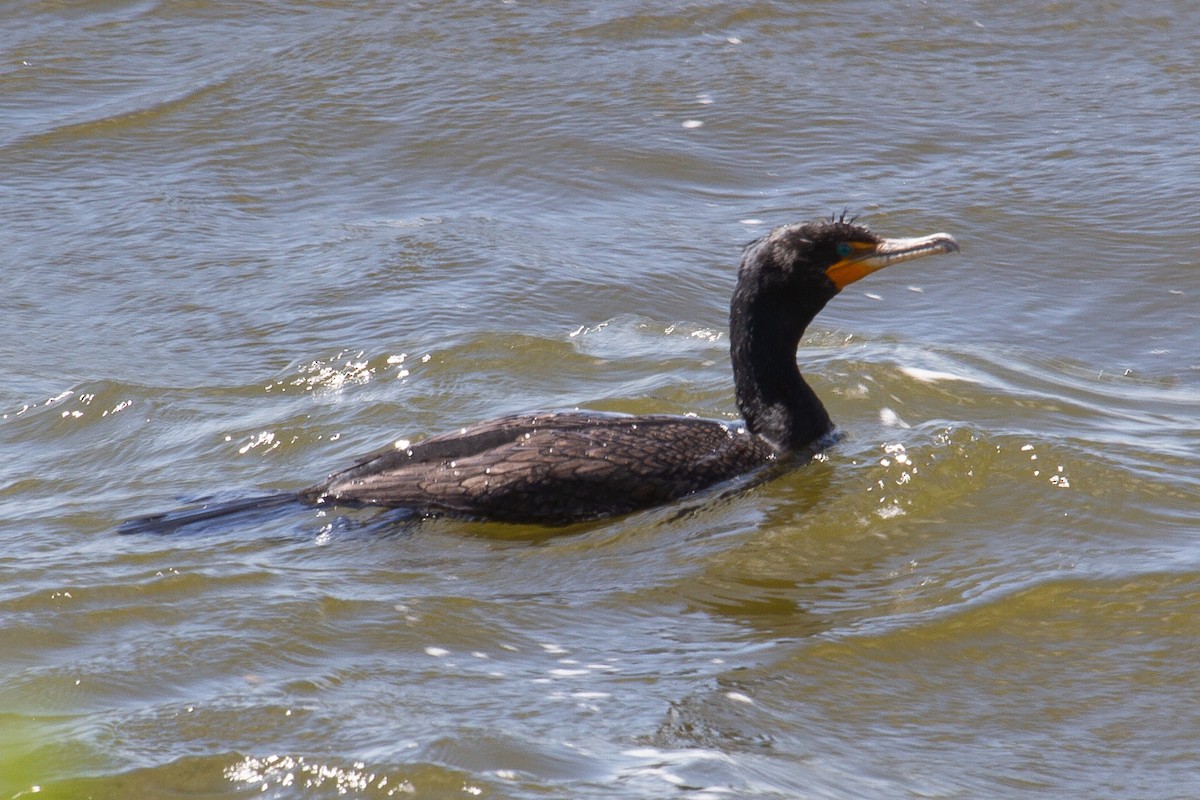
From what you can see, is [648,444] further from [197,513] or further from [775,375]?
[197,513]

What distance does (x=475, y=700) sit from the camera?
16.2 feet

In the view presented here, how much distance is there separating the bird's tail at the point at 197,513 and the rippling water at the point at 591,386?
108mm

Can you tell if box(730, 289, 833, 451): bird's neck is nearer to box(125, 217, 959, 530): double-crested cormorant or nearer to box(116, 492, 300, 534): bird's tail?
box(125, 217, 959, 530): double-crested cormorant

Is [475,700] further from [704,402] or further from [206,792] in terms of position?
[704,402]

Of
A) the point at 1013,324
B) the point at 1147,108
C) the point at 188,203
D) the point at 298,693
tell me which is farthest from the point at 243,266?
the point at 1147,108

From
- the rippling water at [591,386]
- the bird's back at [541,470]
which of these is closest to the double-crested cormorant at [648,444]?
the bird's back at [541,470]

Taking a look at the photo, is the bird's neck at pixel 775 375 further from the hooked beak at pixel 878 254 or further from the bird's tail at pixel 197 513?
the bird's tail at pixel 197 513

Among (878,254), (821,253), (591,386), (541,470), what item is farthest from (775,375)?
(541,470)

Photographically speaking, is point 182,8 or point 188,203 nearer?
point 188,203

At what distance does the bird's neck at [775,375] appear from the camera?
7090mm

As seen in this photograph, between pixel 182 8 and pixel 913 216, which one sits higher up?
pixel 182 8

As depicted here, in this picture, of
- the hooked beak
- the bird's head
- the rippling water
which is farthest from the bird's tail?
the hooked beak

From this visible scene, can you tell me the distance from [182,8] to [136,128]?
222 cm

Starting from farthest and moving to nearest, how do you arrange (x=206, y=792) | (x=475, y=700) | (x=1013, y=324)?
(x=1013, y=324) → (x=475, y=700) → (x=206, y=792)
